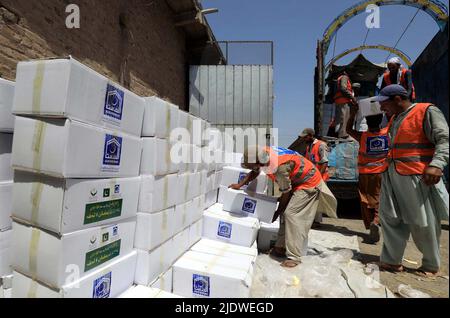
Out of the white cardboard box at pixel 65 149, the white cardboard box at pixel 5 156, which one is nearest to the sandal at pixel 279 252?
the white cardboard box at pixel 65 149

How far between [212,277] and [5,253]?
4.87 ft

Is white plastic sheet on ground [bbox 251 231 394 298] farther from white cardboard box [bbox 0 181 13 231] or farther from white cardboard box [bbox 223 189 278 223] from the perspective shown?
white cardboard box [bbox 0 181 13 231]

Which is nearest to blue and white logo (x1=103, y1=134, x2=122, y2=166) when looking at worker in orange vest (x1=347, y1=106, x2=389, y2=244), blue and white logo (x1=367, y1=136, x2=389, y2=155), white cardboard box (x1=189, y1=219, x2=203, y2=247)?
white cardboard box (x1=189, y1=219, x2=203, y2=247)

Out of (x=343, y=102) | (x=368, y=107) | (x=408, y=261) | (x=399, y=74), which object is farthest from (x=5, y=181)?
(x=343, y=102)

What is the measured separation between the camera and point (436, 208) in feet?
8.06

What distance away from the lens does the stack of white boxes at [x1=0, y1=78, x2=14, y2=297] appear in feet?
6.57

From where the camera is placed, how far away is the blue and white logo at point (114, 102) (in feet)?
6.07

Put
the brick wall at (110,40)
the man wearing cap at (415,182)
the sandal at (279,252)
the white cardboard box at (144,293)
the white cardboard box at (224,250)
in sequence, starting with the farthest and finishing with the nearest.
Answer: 1. the sandal at (279,252)
2. the brick wall at (110,40)
3. the white cardboard box at (224,250)
4. the man wearing cap at (415,182)
5. the white cardboard box at (144,293)

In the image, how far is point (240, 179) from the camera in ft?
12.7

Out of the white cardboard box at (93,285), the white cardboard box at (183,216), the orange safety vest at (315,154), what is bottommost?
the white cardboard box at (93,285)

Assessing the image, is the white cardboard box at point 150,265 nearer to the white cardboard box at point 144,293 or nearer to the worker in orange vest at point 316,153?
the white cardboard box at point 144,293

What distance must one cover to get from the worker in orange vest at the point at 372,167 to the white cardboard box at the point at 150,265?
9.20ft

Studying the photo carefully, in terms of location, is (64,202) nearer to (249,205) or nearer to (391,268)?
(249,205)
